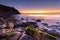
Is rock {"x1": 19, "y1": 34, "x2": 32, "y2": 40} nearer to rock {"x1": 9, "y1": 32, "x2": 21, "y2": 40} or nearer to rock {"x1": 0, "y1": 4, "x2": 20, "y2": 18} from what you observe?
rock {"x1": 9, "y1": 32, "x2": 21, "y2": 40}

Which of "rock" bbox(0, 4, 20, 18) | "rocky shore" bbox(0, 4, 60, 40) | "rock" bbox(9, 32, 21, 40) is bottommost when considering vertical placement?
"rock" bbox(9, 32, 21, 40)

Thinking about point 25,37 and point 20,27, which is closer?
point 25,37

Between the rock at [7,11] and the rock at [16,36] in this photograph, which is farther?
the rock at [7,11]

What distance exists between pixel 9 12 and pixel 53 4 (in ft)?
2.89

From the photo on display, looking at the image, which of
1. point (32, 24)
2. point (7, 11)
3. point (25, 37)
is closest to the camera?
point (25, 37)

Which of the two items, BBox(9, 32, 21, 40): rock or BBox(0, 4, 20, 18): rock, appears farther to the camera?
BBox(0, 4, 20, 18): rock

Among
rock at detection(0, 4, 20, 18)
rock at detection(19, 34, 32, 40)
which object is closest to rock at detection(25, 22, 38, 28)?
rock at detection(19, 34, 32, 40)

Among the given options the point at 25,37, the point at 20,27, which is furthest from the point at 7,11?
the point at 25,37

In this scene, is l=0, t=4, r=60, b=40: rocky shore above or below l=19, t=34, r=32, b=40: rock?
above

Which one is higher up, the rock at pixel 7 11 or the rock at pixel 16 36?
the rock at pixel 7 11

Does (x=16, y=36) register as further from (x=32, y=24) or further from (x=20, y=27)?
(x=32, y=24)

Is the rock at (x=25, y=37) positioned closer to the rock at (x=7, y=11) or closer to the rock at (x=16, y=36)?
the rock at (x=16, y=36)

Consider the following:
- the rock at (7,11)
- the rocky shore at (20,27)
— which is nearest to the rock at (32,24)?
the rocky shore at (20,27)

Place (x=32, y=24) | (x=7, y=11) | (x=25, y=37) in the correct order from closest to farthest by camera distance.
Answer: (x=25, y=37)
(x=32, y=24)
(x=7, y=11)
